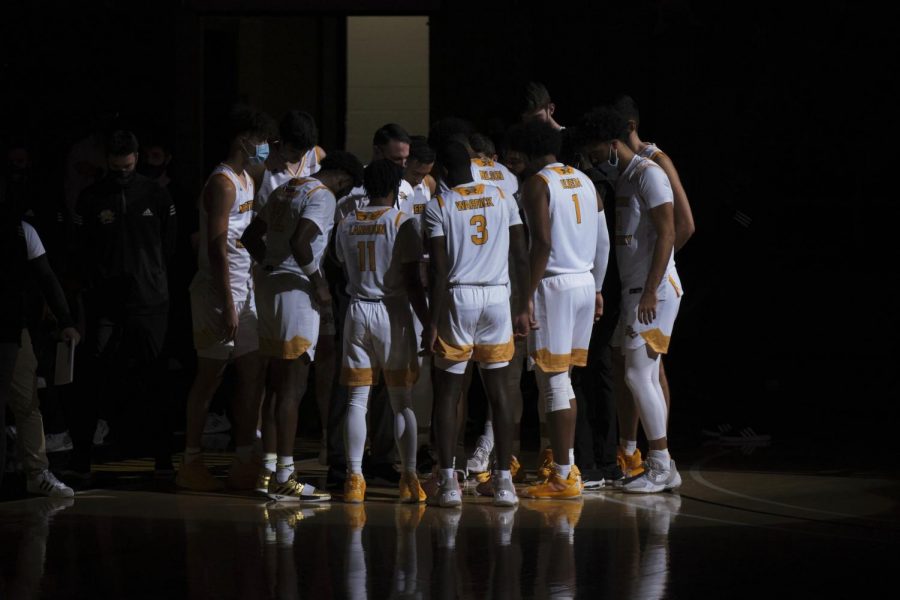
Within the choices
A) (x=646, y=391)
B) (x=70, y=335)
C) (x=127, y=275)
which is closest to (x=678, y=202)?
(x=646, y=391)

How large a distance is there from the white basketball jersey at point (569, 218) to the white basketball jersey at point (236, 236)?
5.46ft

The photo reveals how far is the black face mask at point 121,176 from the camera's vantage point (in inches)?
361

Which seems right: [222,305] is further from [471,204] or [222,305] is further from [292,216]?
[471,204]

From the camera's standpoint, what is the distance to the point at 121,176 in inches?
362

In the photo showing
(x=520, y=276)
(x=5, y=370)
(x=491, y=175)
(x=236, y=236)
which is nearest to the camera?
(x=5, y=370)

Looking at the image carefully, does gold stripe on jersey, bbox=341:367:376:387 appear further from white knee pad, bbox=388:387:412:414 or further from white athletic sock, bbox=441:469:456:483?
white athletic sock, bbox=441:469:456:483

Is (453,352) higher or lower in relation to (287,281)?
lower

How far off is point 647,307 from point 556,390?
0.66 metres

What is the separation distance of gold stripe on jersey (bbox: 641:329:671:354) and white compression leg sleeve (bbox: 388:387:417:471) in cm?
132

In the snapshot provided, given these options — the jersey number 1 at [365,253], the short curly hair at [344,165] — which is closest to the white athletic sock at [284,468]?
the jersey number 1 at [365,253]

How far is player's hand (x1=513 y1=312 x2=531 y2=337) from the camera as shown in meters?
8.19

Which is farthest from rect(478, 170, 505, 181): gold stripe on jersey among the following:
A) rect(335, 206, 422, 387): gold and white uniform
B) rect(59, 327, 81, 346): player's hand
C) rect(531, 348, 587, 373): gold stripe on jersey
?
rect(59, 327, 81, 346): player's hand

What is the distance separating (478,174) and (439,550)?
2.68m

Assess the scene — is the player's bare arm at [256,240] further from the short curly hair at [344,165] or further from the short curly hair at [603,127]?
the short curly hair at [603,127]
